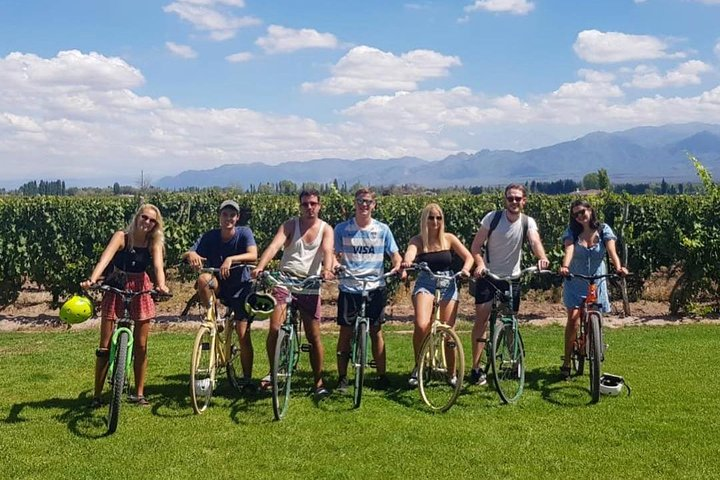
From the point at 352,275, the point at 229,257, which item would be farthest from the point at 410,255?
the point at 229,257

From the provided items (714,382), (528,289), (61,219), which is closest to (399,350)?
(714,382)

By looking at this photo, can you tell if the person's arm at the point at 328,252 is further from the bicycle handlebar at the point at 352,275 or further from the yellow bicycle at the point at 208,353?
the yellow bicycle at the point at 208,353

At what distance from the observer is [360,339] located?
6.18 m

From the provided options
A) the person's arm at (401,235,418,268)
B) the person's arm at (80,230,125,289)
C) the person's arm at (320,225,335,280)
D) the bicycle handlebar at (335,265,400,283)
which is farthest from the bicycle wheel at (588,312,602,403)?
the person's arm at (80,230,125,289)

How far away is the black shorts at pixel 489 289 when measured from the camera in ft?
22.1

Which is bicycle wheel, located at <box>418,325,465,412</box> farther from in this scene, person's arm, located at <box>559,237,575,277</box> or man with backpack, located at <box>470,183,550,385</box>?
person's arm, located at <box>559,237,575,277</box>

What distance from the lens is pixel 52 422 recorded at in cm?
587

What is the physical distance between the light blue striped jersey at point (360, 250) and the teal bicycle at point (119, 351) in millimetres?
1784

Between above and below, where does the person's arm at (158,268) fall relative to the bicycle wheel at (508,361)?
above

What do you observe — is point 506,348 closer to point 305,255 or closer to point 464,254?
point 464,254

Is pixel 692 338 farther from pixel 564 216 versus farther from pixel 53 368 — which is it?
pixel 53 368

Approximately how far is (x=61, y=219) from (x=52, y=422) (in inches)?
361

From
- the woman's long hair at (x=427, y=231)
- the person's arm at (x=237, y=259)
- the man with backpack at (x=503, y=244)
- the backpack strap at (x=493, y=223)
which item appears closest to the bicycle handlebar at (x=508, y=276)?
the man with backpack at (x=503, y=244)

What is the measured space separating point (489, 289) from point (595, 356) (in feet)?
4.08
